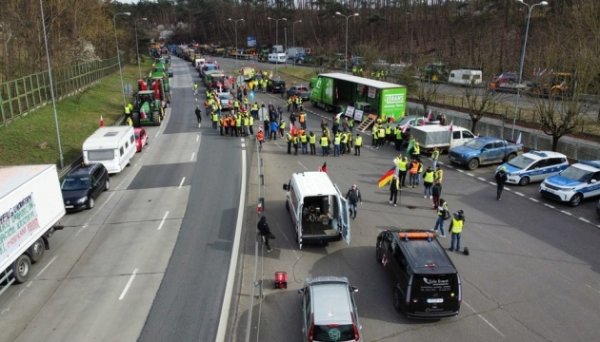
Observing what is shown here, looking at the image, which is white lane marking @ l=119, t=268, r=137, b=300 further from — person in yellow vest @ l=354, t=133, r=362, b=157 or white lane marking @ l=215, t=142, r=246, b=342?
person in yellow vest @ l=354, t=133, r=362, b=157

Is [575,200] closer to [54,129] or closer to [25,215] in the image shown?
[25,215]

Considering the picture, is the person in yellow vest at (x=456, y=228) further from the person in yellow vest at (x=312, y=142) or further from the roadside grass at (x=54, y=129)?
the roadside grass at (x=54, y=129)

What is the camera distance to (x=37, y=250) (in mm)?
15961

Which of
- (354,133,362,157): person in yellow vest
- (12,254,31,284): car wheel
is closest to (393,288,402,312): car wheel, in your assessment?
(12,254,31,284): car wheel

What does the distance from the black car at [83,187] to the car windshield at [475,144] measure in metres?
20.2

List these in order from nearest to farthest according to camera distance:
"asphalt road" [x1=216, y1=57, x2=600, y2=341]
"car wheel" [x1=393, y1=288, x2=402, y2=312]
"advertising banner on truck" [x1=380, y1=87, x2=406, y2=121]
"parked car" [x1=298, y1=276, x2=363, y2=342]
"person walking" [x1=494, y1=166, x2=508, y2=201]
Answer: "parked car" [x1=298, y1=276, x2=363, y2=342] < "asphalt road" [x1=216, y1=57, x2=600, y2=341] < "car wheel" [x1=393, y1=288, x2=402, y2=312] < "person walking" [x1=494, y1=166, x2=508, y2=201] < "advertising banner on truck" [x1=380, y1=87, x2=406, y2=121]

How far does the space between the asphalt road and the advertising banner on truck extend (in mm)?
12830

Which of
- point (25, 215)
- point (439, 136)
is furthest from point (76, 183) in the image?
point (439, 136)

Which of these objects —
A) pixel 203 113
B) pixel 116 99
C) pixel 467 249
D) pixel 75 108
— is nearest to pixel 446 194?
pixel 467 249

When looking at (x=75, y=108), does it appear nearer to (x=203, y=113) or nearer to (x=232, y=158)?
(x=203, y=113)

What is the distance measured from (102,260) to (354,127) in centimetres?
2564

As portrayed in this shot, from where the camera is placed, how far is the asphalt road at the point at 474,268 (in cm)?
1201

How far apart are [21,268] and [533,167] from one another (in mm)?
22754

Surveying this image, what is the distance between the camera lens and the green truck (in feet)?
117
